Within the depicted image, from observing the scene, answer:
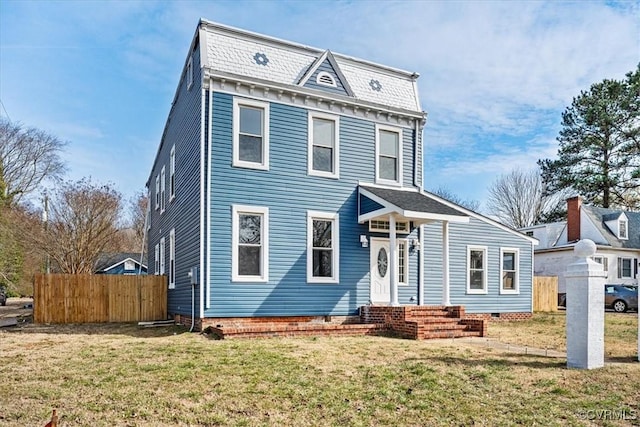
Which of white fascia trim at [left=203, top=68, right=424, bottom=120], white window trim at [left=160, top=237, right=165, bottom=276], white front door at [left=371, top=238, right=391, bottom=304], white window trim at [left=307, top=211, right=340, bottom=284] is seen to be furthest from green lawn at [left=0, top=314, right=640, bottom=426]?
white window trim at [left=160, top=237, right=165, bottom=276]

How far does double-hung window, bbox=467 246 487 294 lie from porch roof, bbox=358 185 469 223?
313cm

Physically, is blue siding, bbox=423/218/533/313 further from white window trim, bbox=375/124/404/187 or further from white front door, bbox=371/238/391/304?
white window trim, bbox=375/124/404/187

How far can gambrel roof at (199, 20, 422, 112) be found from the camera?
1295cm

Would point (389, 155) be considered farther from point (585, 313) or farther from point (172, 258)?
point (585, 313)

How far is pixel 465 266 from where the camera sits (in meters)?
16.4

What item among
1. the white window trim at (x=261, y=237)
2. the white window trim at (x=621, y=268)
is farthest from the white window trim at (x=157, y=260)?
the white window trim at (x=621, y=268)

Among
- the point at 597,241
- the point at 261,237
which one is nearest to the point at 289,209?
the point at 261,237

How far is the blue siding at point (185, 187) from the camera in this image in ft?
42.7

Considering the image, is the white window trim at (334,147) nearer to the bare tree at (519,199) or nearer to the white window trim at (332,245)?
the white window trim at (332,245)

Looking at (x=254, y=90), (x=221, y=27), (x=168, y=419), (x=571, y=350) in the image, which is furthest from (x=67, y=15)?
(x=571, y=350)

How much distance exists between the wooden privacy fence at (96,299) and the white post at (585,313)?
1273 centimetres

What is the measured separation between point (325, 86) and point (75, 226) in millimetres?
18589

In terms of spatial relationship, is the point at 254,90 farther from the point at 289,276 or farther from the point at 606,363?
the point at 606,363

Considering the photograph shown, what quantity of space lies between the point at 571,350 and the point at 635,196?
3332 cm
